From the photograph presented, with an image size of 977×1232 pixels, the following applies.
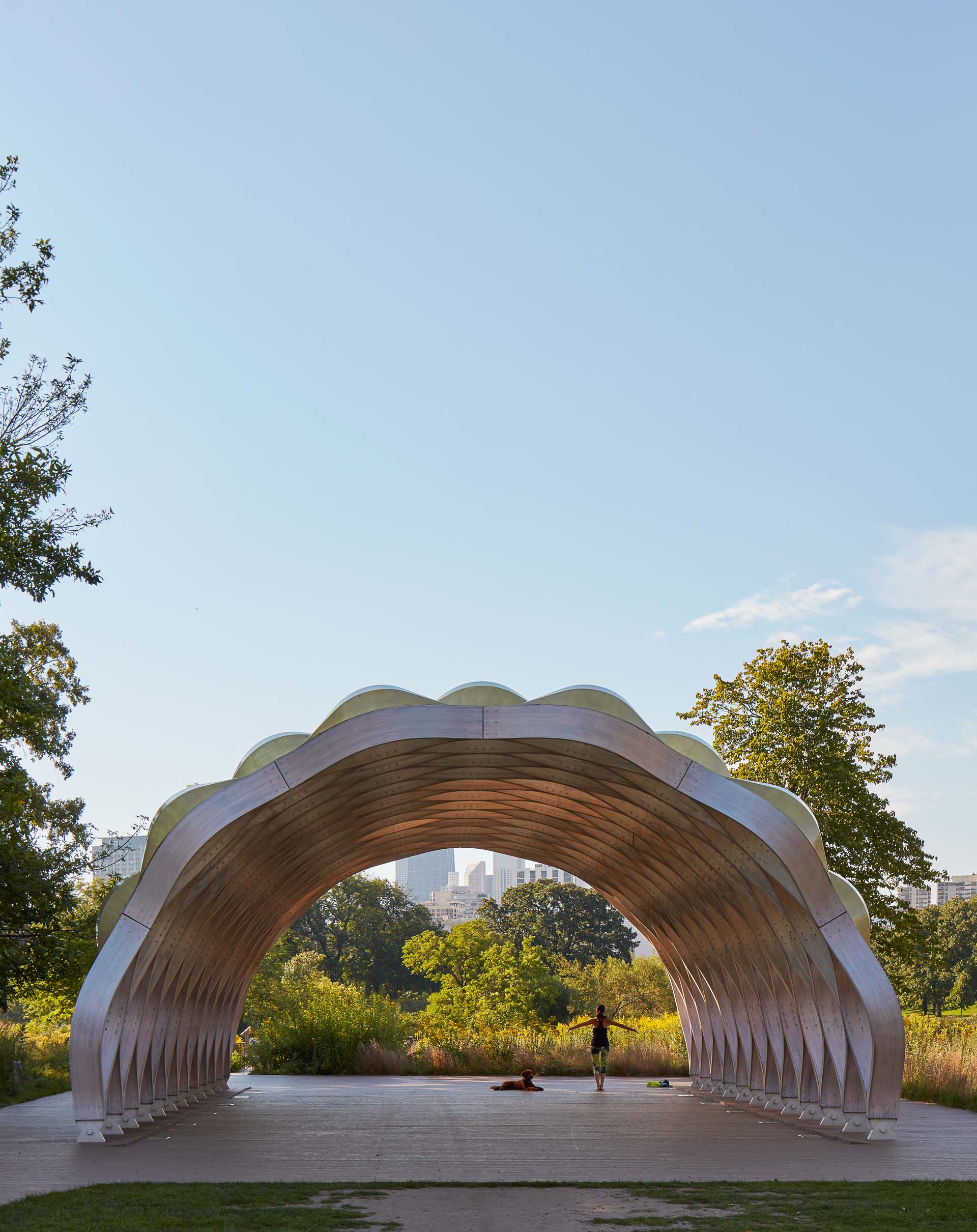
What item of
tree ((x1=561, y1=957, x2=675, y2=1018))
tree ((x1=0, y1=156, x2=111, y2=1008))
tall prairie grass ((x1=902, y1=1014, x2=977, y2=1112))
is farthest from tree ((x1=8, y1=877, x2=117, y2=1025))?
tree ((x1=561, y1=957, x2=675, y2=1018))

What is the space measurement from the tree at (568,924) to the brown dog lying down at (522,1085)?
46.5 meters

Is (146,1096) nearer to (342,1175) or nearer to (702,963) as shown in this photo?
(342,1175)

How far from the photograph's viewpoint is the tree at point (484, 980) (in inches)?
1594

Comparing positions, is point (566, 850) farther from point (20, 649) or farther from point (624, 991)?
point (624, 991)

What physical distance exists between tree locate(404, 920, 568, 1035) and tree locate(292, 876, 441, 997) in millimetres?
17722

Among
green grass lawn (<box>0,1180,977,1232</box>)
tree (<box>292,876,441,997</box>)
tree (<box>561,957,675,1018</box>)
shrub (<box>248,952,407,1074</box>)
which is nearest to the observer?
green grass lawn (<box>0,1180,977,1232</box>)

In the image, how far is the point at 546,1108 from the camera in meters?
16.5

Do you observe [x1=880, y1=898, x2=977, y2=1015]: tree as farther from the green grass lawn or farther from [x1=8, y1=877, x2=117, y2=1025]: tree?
the green grass lawn

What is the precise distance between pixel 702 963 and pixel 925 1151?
7.25 meters

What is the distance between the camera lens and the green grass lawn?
764 cm

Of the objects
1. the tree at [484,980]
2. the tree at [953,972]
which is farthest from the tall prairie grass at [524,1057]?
the tree at [953,972]

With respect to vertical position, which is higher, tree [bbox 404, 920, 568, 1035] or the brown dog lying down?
tree [bbox 404, 920, 568, 1035]

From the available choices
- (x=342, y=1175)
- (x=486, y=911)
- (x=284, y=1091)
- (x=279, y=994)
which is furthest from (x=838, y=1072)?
(x=486, y=911)

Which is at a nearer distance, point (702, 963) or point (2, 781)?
point (2, 781)
